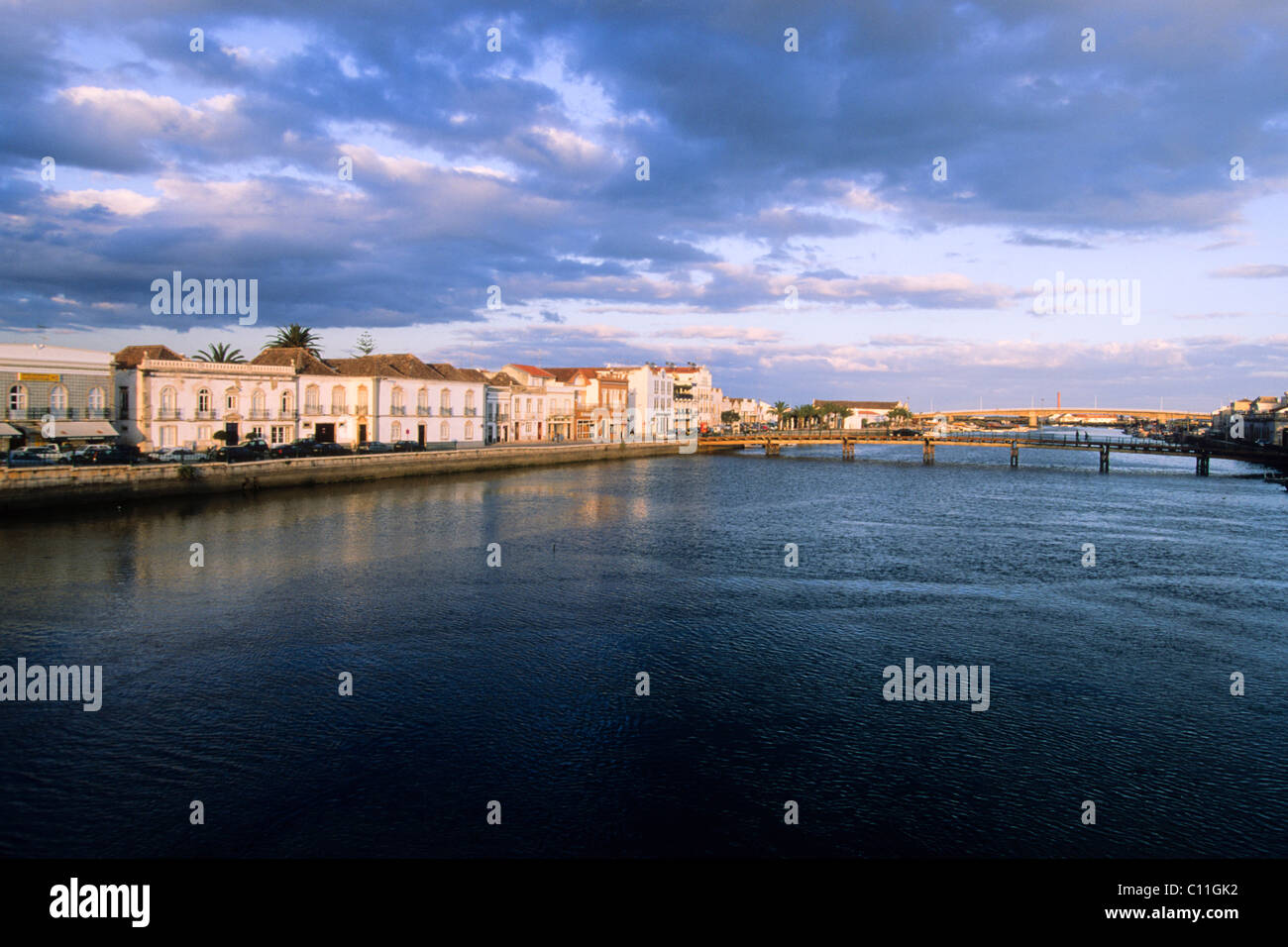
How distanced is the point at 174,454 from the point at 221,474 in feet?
12.0

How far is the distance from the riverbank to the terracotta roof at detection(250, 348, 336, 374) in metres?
13.0

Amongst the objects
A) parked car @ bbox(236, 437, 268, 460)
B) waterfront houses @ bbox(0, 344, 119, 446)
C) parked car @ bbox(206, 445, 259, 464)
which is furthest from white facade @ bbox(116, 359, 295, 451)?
parked car @ bbox(206, 445, 259, 464)

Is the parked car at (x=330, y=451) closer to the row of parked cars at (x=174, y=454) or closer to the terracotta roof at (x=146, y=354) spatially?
the row of parked cars at (x=174, y=454)

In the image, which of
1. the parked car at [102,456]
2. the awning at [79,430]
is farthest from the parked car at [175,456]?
the awning at [79,430]

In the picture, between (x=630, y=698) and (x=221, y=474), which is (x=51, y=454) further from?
(x=630, y=698)

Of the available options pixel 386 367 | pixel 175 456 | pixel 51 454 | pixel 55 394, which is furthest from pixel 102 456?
pixel 386 367

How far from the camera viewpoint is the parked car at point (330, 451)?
57366mm

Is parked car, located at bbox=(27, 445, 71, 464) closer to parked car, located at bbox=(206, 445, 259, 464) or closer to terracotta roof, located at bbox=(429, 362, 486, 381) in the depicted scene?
parked car, located at bbox=(206, 445, 259, 464)

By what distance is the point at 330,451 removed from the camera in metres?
59.3

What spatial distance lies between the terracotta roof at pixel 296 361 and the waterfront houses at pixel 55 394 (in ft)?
53.7

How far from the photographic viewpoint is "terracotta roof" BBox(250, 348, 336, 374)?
215 feet
